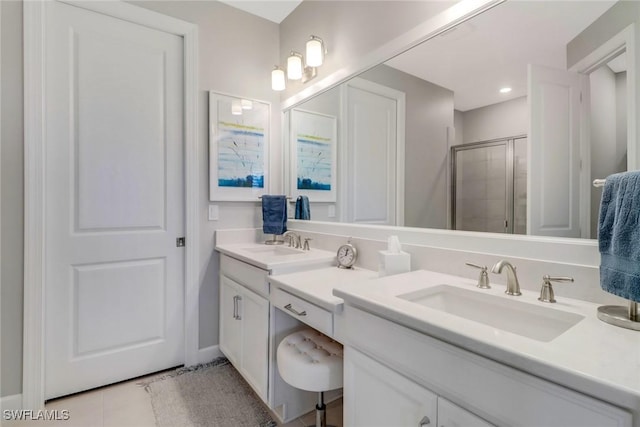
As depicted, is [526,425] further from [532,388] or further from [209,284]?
[209,284]

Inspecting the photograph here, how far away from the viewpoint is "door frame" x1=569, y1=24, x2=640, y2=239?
896 mm

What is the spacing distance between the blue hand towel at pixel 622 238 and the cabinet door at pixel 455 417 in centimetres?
45

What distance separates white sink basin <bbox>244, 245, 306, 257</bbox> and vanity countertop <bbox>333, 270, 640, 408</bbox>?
1.12 metres

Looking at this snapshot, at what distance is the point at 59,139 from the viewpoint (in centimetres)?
180

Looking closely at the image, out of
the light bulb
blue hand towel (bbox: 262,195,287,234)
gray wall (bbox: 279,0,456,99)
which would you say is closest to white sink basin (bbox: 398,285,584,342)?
gray wall (bbox: 279,0,456,99)

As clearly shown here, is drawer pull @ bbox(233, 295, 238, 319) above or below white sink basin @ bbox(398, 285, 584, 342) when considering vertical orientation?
below

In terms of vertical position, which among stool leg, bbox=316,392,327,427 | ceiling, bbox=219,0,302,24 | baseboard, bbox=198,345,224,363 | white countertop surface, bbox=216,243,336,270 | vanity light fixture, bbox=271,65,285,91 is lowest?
baseboard, bbox=198,345,224,363

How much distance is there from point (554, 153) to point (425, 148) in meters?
0.53

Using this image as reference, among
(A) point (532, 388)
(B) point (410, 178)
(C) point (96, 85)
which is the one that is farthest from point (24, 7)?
(A) point (532, 388)

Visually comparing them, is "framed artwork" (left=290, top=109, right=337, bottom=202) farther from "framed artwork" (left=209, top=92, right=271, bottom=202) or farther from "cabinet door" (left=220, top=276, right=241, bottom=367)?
"cabinet door" (left=220, top=276, right=241, bottom=367)

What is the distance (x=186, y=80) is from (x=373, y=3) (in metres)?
1.34

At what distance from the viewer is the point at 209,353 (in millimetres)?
2252

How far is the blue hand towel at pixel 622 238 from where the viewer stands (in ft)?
2.33

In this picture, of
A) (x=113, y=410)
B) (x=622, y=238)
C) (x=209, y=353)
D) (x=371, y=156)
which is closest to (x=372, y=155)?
(x=371, y=156)
